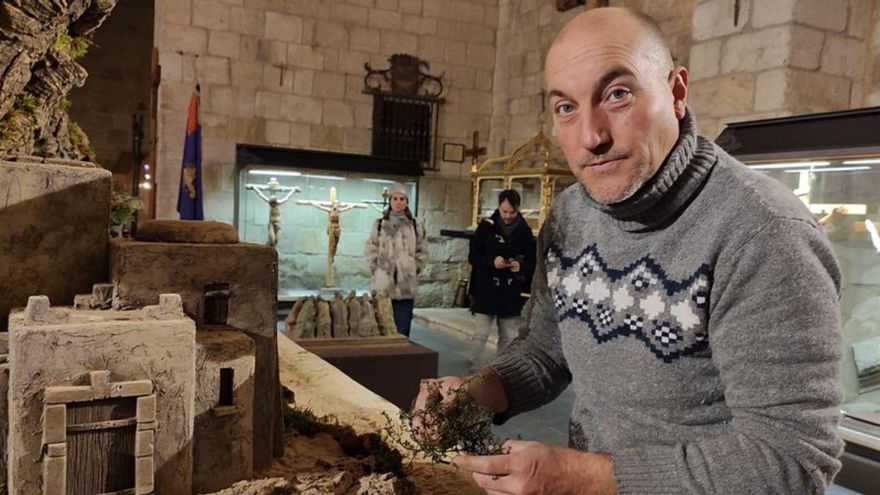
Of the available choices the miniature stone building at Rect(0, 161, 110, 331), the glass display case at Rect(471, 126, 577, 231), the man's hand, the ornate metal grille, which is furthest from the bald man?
the ornate metal grille

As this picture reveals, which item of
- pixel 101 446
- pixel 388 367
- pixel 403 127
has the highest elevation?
pixel 403 127

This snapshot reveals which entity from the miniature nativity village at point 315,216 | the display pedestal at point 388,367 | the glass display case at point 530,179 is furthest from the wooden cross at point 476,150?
the display pedestal at point 388,367

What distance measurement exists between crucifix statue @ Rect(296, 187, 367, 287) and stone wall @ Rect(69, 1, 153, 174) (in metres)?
7.41

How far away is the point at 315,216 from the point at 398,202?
3.08 m

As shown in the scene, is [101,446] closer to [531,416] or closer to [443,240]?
[531,416]

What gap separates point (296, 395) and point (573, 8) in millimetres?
7243

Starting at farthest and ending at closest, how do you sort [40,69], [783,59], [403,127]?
[403,127]
[783,59]
[40,69]

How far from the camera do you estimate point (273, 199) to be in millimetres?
9195

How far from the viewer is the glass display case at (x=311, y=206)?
9.18m

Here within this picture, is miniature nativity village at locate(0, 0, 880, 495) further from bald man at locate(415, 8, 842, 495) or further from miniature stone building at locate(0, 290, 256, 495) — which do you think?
bald man at locate(415, 8, 842, 495)

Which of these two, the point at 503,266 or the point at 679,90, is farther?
the point at 503,266

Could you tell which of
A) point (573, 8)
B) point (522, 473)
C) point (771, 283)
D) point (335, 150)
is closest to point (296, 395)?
point (522, 473)

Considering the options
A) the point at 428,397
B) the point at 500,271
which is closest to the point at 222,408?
the point at 428,397

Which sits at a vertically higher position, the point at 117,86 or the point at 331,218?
the point at 117,86
